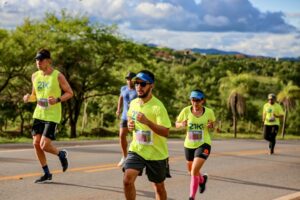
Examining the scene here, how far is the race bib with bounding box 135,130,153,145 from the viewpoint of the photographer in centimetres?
544

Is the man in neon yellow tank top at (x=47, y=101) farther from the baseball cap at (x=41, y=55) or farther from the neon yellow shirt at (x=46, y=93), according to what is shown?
the baseball cap at (x=41, y=55)

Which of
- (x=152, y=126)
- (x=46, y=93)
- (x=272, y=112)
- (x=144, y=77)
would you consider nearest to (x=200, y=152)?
(x=46, y=93)

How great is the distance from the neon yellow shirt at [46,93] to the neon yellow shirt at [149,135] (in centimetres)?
274

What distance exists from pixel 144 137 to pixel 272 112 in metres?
11.3

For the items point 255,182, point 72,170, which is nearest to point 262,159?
point 255,182

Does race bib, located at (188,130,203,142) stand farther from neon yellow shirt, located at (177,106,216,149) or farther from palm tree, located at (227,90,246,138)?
palm tree, located at (227,90,246,138)

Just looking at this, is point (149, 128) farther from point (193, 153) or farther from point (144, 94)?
point (193, 153)

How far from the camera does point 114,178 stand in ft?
30.8

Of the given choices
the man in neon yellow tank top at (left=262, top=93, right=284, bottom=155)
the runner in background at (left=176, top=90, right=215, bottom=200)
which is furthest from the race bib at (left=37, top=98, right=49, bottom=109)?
the man in neon yellow tank top at (left=262, top=93, right=284, bottom=155)

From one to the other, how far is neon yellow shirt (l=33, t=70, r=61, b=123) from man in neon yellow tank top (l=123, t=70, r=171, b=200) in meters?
2.72

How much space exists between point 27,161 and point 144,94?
6237mm

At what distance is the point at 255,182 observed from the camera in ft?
33.1

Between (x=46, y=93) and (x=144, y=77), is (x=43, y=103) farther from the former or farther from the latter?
(x=144, y=77)

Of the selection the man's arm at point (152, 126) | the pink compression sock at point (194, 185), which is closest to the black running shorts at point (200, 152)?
the pink compression sock at point (194, 185)
